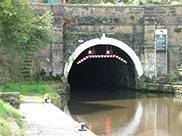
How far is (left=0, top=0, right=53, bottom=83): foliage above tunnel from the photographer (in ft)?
Result: 53.1

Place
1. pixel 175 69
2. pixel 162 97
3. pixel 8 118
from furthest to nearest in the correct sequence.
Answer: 1. pixel 175 69
2. pixel 162 97
3. pixel 8 118

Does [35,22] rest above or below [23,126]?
above

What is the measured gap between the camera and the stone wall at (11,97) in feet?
36.6

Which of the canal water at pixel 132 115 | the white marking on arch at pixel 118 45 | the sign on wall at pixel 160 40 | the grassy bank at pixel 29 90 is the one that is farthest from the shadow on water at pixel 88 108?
the sign on wall at pixel 160 40

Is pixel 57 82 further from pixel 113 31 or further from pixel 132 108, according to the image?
pixel 132 108

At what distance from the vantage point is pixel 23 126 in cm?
851

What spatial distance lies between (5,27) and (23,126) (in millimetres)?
8965

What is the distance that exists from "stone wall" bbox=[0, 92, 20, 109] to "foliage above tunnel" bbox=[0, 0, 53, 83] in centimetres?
510

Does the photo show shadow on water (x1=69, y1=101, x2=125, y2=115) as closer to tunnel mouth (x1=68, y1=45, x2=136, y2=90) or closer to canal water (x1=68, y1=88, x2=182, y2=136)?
canal water (x1=68, y1=88, x2=182, y2=136)

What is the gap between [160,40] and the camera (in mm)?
23969

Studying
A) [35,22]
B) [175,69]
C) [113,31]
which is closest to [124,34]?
[113,31]

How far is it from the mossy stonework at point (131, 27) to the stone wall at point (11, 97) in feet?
39.2

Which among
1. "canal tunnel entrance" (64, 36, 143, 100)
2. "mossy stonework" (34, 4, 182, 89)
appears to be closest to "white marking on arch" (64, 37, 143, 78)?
"canal tunnel entrance" (64, 36, 143, 100)

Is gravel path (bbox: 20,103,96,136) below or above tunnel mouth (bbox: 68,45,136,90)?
below
